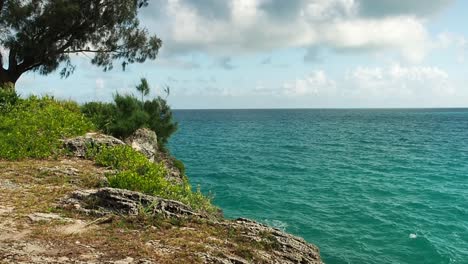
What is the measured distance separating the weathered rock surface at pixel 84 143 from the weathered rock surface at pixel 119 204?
18.5 feet

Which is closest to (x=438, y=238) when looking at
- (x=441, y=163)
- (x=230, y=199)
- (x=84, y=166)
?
(x=230, y=199)

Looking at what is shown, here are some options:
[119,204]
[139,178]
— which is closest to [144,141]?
[139,178]

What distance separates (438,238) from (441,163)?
88.8ft

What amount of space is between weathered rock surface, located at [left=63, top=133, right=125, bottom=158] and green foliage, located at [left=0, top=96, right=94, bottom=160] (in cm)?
43

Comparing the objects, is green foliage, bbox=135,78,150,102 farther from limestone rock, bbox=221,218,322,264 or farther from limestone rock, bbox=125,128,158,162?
limestone rock, bbox=221,218,322,264

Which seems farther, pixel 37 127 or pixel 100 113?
pixel 100 113

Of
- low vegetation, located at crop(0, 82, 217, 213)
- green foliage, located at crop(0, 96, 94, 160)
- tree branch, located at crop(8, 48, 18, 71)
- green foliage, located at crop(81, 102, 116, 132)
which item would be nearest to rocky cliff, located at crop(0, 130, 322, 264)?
low vegetation, located at crop(0, 82, 217, 213)

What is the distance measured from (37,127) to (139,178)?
7.95 meters

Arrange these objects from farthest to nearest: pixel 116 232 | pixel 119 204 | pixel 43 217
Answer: pixel 119 204 < pixel 43 217 < pixel 116 232

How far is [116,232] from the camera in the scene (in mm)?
6895

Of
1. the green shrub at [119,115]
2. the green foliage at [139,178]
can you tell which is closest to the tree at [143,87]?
the green shrub at [119,115]

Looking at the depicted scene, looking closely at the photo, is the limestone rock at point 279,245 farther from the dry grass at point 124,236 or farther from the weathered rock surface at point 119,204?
the weathered rock surface at point 119,204

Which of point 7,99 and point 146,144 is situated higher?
point 7,99

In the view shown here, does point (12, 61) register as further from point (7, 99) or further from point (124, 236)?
point (124, 236)
